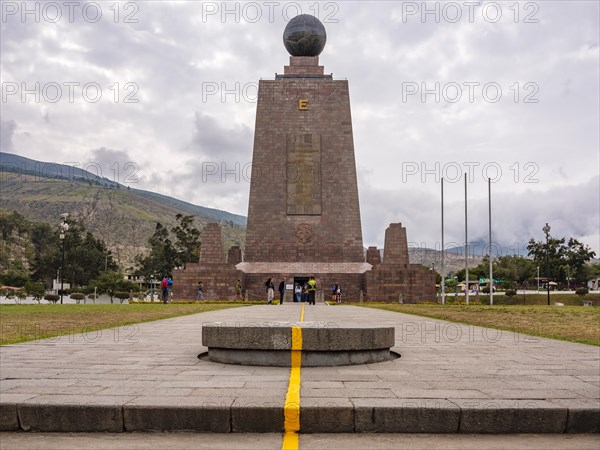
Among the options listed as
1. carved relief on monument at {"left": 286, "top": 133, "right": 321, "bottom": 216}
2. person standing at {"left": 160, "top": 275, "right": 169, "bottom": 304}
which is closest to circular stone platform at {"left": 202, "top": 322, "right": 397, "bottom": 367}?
person standing at {"left": 160, "top": 275, "right": 169, "bottom": 304}

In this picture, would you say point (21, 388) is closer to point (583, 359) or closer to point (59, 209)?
point (583, 359)

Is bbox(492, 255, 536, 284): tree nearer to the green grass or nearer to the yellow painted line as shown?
the green grass

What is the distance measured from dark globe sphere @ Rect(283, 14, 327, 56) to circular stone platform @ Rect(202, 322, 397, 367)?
37.2 meters

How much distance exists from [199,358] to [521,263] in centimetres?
9641

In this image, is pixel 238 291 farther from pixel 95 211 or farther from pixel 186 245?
pixel 95 211

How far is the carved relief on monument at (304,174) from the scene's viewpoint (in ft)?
129

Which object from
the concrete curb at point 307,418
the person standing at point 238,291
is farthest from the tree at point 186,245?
the concrete curb at point 307,418

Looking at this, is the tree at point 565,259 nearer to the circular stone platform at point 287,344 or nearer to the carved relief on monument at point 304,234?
the carved relief on monument at point 304,234

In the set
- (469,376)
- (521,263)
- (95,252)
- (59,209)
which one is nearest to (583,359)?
(469,376)

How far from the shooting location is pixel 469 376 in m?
6.32

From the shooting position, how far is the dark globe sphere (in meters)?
41.5

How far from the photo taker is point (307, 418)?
467 centimetres

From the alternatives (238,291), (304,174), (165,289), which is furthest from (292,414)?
(304,174)

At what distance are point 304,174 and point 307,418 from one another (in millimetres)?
35495
